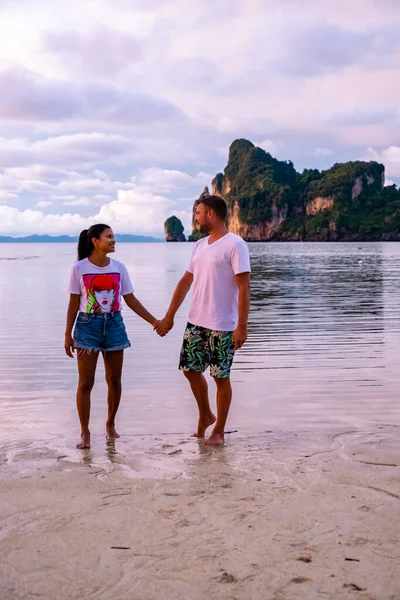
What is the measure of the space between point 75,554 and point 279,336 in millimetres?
7845

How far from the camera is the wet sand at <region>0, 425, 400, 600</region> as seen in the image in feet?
8.37

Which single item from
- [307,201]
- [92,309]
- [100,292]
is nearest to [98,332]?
[92,309]

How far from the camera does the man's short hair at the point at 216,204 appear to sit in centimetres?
470

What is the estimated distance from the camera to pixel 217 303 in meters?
4.62

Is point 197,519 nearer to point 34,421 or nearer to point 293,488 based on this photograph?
point 293,488

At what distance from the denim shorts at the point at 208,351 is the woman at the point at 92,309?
0.49m

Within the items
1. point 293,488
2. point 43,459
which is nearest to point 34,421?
point 43,459

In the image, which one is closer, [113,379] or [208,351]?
[208,351]

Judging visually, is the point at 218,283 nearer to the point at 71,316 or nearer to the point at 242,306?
the point at 242,306

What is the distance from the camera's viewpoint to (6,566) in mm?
2705

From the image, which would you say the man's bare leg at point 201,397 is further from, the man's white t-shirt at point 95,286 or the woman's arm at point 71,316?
the woman's arm at point 71,316

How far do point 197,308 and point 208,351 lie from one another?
32 cm

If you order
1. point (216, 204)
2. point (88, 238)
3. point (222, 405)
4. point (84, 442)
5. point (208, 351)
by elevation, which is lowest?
point (84, 442)

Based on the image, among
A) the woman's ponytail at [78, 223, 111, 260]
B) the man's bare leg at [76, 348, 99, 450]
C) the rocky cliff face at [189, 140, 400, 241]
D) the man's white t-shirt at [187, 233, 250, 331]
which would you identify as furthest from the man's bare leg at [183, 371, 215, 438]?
the rocky cliff face at [189, 140, 400, 241]
